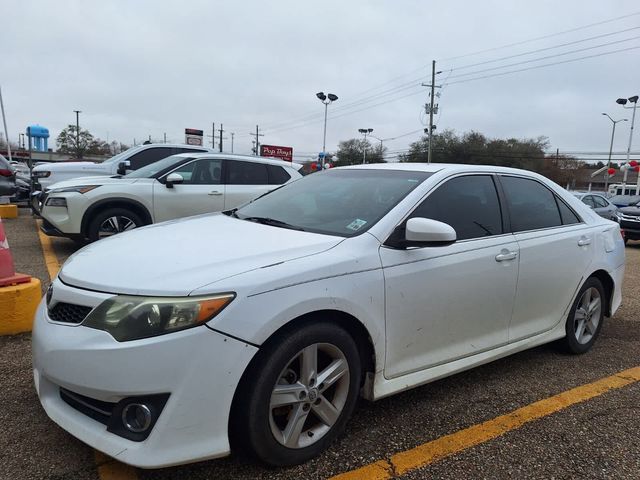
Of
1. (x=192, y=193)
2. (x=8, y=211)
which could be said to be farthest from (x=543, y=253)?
(x=8, y=211)

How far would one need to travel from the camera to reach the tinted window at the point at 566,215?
4.01m

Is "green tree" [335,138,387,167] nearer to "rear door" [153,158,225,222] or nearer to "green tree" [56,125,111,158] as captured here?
"green tree" [56,125,111,158]

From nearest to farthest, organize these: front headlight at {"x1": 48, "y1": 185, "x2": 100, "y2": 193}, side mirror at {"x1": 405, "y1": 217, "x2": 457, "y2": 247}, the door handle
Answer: side mirror at {"x1": 405, "y1": 217, "x2": 457, "y2": 247} < the door handle < front headlight at {"x1": 48, "y1": 185, "x2": 100, "y2": 193}

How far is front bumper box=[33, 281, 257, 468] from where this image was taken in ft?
6.63

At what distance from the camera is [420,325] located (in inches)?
111

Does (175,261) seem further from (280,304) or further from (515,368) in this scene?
(515,368)

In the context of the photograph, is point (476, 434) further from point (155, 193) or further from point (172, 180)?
point (155, 193)

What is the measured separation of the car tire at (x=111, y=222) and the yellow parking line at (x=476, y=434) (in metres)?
5.76

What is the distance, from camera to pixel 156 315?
208 cm

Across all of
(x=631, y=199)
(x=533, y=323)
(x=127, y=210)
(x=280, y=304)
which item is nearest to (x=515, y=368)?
(x=533, y=323)

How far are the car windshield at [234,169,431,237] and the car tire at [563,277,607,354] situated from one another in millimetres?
1854

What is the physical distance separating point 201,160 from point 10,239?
3.67 m

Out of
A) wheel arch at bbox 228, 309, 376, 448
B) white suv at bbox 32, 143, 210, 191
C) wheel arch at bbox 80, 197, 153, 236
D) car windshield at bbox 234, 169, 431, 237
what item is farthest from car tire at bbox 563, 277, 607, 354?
white suv at bbox 32, 143, 210, 191

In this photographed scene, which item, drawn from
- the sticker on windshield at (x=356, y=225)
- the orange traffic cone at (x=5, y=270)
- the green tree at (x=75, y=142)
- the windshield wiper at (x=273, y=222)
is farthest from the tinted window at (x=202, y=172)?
the green tree at (x=75, y=142)
